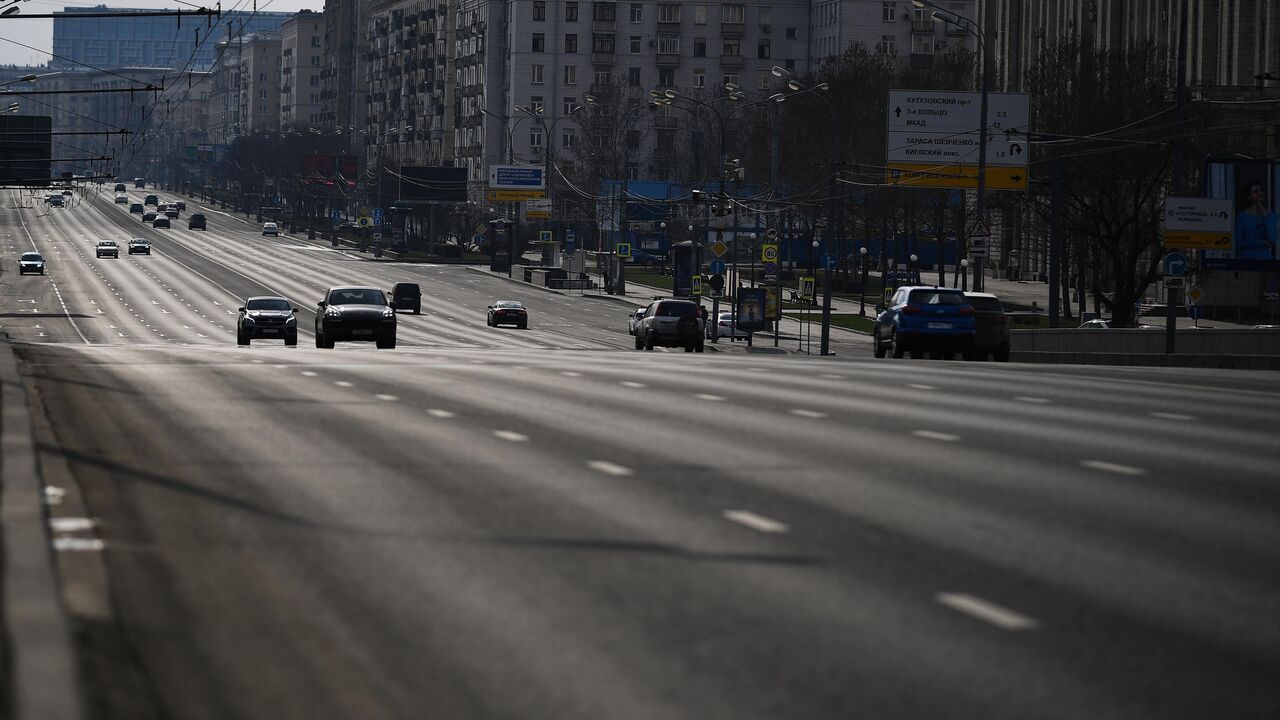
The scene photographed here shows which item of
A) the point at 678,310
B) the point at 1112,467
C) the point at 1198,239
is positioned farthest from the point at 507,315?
the point at 1112,467

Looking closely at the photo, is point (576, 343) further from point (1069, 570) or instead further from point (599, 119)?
point (599, 119)

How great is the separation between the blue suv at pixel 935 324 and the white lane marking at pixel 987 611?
2644cm

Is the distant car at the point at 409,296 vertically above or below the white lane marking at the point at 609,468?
above

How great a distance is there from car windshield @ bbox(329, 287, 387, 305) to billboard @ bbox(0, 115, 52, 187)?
148 feet

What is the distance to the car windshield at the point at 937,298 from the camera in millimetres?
34750

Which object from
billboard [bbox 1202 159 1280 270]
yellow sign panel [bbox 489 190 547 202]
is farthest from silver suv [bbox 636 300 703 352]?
yellow sign panel [bbox 489 190 547 202]

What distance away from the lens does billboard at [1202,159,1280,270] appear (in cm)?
5681

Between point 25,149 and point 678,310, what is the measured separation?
4686cm

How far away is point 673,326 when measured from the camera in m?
47.4

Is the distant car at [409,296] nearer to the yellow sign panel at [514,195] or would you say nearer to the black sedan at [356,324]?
the yellow sign panel at [514,195]

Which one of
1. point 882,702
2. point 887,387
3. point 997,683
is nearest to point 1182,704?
point 997,683

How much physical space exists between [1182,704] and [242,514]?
573 centimetres

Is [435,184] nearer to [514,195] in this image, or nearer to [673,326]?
[514,195]

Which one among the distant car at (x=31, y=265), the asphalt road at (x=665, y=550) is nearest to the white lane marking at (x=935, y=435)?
the asphalt road at (x=665, y=550)
